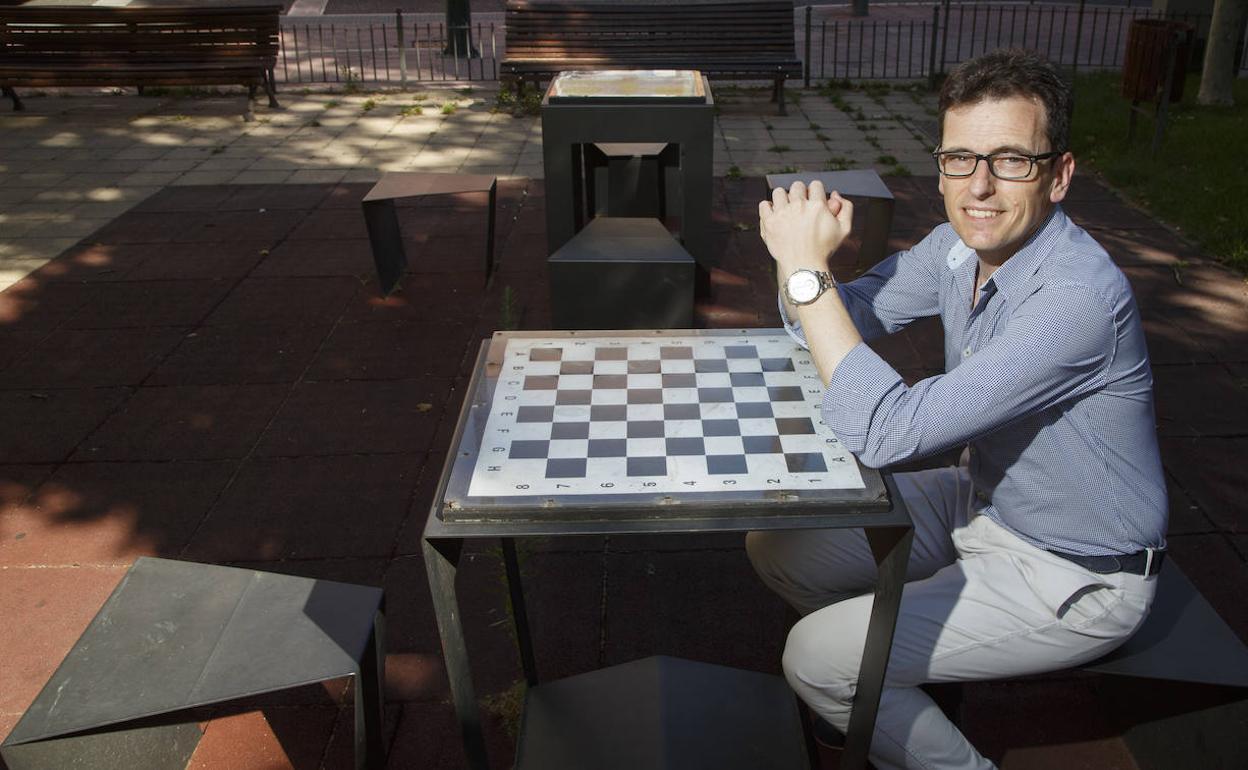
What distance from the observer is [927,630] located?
2264 millimetres

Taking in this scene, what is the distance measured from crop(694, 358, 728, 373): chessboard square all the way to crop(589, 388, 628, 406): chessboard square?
0.21 meters

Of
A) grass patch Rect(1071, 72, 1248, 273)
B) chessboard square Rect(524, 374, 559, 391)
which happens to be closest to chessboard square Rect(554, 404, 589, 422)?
chessboard square Rect(524, 374, 559, 391)

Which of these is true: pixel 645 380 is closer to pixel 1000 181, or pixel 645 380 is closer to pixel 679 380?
pixel 679 380

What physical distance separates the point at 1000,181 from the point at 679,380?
0.78 m

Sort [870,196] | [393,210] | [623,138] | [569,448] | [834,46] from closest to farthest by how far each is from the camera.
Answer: [569,448]
[623,138]
[870,196]
[393,210]
[834,46]

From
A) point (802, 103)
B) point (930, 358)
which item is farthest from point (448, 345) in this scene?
point (802, 103)

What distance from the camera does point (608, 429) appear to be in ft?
7.29

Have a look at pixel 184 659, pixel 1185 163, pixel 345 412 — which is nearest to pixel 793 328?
pixel 184 659

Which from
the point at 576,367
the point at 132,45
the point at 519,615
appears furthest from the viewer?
the point at 132,45

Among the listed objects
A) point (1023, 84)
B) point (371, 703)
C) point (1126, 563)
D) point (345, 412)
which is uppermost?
point (1023, 84)

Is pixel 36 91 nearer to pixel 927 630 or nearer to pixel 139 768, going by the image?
pixel 139 768

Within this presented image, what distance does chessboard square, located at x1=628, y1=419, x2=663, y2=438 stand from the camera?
86.4 inches

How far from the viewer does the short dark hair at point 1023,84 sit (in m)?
2.11

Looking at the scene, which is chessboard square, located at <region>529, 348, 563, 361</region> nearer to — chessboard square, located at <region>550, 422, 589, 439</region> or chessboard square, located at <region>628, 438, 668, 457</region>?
chessboard square, located at <region>550, 422, 589, 439</region>
